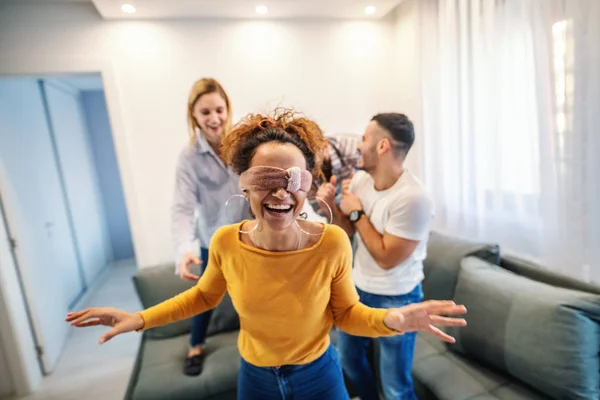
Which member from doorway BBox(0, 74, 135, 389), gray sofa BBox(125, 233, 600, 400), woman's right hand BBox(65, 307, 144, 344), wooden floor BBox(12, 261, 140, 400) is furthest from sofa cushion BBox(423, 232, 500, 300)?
doorway BBox(0, 74, 135, 389)

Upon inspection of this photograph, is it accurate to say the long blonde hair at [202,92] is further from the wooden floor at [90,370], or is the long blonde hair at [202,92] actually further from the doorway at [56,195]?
the wooden floor at [90,370]

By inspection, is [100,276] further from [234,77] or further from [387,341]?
[387,341]

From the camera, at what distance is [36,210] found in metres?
2.49

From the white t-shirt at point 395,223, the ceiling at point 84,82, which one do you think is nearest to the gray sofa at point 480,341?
the white t-shirt at point 395,223

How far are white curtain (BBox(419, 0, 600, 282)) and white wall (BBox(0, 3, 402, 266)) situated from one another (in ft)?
1.65

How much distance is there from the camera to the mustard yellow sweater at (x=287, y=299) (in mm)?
793

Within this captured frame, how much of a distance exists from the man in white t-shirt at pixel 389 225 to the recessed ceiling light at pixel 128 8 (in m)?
1.66

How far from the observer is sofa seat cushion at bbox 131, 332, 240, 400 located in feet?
4.94

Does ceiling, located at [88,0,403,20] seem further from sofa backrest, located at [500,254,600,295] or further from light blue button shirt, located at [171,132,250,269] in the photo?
sofa backrest, located at [500,254,600,295]

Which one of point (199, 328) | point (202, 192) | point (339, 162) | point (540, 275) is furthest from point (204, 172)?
point (540, 275)

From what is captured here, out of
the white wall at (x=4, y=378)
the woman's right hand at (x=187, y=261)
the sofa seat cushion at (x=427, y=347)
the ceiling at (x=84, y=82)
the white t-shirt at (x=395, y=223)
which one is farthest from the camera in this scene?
the ceiling at (x=84, y=82)

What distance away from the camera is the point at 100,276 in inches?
153

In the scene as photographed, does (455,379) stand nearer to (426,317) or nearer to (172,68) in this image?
(426,317)

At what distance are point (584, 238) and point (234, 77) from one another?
214 centimetres
